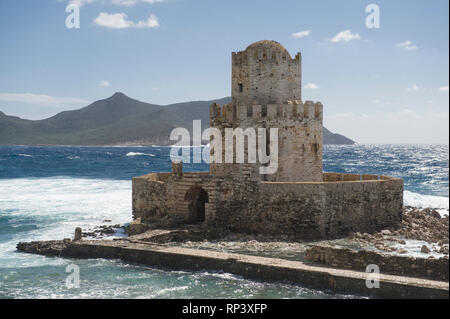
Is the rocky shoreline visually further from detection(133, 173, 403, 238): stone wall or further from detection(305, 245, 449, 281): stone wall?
detection(305, 245, 449, 281): stone wall

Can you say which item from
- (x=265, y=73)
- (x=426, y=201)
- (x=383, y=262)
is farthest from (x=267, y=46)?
(x=426, y=201)

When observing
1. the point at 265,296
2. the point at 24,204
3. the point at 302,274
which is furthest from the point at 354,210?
the point at 24,204

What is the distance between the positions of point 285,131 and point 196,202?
495cm

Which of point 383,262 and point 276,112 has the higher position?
point 276,112

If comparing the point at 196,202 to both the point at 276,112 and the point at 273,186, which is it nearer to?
the point at 273,186

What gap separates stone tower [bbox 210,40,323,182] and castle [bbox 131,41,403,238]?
44mm

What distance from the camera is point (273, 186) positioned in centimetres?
1948

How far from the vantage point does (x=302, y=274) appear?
44.5ft

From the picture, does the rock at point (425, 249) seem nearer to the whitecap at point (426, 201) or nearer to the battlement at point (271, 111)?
the battlement at point (271, 111)

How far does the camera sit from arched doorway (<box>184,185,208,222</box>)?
20875 mm

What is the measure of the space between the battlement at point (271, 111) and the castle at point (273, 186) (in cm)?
4

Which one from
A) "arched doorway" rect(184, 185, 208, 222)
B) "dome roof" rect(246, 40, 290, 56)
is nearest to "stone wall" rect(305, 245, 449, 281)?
"arched doorway" rect(184, 185, 208, 222)
